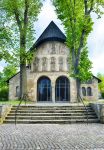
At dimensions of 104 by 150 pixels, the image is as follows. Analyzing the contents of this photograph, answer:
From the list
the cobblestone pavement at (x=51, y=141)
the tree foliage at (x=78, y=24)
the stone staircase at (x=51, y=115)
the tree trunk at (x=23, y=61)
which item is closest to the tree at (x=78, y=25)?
the tree foliage at (x=78, y=24)

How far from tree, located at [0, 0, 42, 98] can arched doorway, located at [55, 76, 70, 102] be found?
14.5m

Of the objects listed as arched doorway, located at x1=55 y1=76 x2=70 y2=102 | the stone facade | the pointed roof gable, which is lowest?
arched doorway, located at x1=55 y1=76 x2=70 y2=102

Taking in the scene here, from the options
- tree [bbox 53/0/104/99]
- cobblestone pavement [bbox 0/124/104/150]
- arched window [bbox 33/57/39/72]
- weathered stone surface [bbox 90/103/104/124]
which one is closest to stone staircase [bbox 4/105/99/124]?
weathered stone surface [bbox 90/103/104/124]

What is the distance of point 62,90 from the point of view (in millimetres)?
45375

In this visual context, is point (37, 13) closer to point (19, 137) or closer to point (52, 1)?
point (52, 1)

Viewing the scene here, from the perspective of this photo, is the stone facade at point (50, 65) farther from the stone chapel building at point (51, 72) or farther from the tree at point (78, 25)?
the tree at point (78, 25)

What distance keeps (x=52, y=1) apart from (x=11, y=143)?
2430 centimetres

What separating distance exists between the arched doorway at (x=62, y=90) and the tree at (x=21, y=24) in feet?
47.7

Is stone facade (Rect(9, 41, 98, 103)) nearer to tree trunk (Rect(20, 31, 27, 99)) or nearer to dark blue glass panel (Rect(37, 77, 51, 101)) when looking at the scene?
dark blue glass panel (Rect(37, 77, 51, 101))

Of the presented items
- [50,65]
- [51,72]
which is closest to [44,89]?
[51,72]

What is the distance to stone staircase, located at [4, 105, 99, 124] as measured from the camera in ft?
53.2

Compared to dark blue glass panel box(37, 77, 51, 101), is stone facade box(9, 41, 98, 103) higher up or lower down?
higher up

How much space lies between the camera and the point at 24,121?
1619 centimetres

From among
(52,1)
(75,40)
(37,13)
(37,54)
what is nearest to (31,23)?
(37,13)
